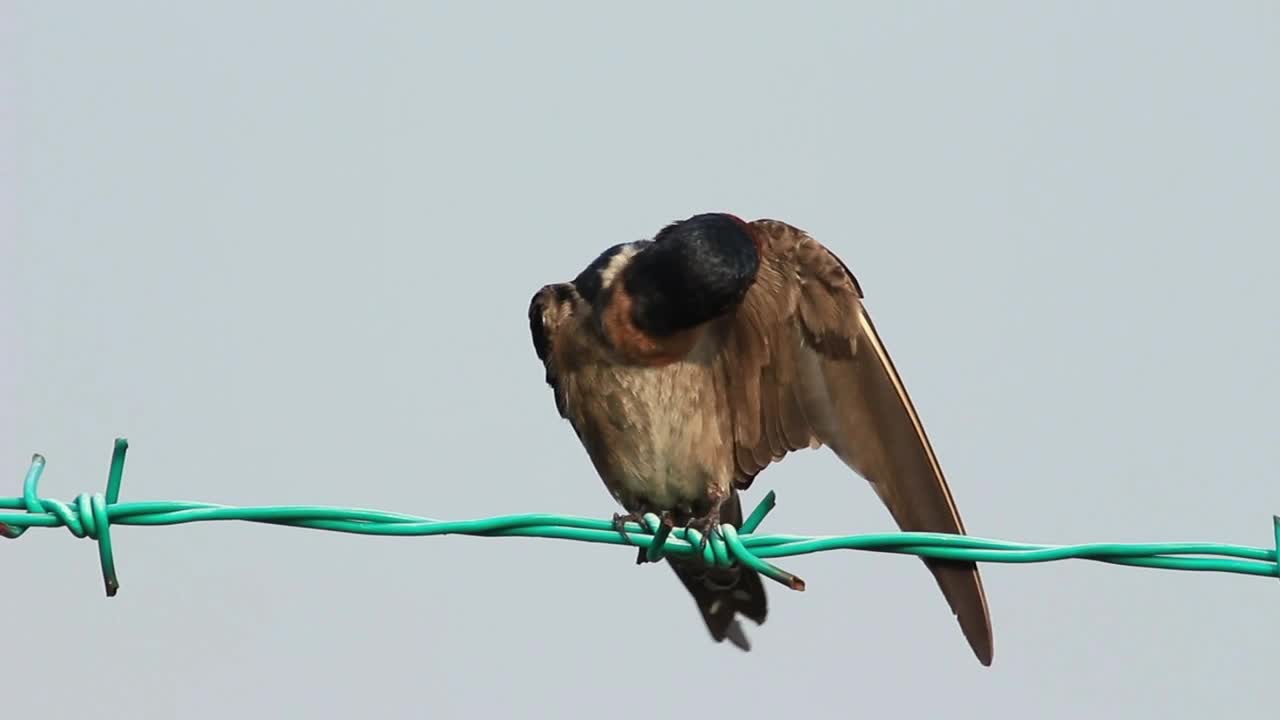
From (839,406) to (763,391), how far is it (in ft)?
0.88

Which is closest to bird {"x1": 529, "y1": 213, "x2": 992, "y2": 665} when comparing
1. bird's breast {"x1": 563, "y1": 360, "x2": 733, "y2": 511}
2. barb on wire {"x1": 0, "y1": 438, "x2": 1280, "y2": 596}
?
bird's breast {"x1": 563, "y1": 360, "x2": 733, "y2": 511}

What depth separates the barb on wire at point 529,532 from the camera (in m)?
3.39

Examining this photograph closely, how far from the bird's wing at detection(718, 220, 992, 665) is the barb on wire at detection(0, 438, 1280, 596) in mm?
1580

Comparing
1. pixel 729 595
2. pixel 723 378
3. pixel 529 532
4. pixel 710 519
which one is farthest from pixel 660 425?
pixel 529 532

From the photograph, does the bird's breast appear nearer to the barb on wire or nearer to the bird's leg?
the bird's leg

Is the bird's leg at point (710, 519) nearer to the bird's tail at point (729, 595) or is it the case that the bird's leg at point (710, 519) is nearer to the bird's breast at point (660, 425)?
the bird's breast at point (660, 425)

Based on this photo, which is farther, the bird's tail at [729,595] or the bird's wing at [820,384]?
the bird's tail at [729,595]

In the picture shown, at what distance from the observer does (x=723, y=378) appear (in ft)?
18.9

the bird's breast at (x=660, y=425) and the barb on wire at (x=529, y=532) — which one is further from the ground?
the bird's breast at (x=660, y=425)

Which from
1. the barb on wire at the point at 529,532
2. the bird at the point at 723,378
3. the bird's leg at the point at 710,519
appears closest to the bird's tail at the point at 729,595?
the bird at the point at 723,378

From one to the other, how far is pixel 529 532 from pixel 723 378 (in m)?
2.21

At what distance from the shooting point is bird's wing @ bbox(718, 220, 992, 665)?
538 centimetres

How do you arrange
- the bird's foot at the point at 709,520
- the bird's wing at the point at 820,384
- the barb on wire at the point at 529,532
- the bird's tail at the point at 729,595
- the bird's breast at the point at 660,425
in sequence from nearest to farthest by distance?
1. the barb on wire at the point at 529,532
2. the bird's foot at the point at 709,520
3. the bird's wing at the point at 820,384
4. the bird's breast at the point at 660,425
5. the bird's tail at the point at 729,595

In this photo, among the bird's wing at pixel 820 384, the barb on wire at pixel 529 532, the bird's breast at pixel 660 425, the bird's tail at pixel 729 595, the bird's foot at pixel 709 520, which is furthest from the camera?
the bird's tail at pixel 729 595
